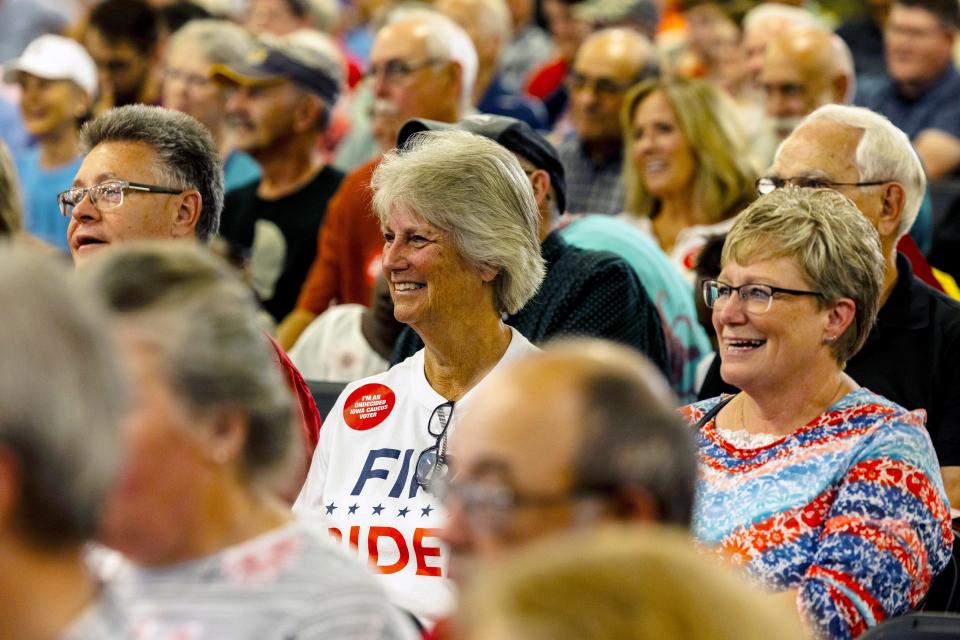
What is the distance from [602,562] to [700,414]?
6.61ft

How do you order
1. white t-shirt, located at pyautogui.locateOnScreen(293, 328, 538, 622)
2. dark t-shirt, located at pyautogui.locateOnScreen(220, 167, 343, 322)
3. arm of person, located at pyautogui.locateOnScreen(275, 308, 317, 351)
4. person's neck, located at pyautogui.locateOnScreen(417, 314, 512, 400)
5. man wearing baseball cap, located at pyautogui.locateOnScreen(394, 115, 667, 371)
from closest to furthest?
white t-shirt, located at pyautogui.locateOnScreen(293, 328, 538, 622) → person's neck, located at pyautogui.locateOnScreen(417, 314, 512, 400) → man wearing baseball cap, located at pyautogui.locateOnScreen(394, 115, 667, 371) → arm of person, located at pyautogui.locateOnScreen(275, 308, 317, 351) → dark t-shirt, located at pyautogui.locateOnScreen(220, 167, 343, 322)

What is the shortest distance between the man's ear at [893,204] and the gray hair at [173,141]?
1656mm

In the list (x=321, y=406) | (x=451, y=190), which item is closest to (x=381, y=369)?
(x=321, y=406)

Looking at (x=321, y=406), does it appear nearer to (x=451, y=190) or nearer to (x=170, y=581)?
(x=451, y=190)

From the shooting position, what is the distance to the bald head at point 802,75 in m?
6.06

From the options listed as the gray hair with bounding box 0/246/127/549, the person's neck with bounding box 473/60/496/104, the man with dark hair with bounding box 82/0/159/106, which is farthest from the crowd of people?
the man with dark hair with bounding box 82/0/159/106

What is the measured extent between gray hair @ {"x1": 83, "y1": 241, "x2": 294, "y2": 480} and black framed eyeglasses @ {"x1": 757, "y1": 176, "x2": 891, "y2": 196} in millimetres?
2249

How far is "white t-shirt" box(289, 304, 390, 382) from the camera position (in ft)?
14.8

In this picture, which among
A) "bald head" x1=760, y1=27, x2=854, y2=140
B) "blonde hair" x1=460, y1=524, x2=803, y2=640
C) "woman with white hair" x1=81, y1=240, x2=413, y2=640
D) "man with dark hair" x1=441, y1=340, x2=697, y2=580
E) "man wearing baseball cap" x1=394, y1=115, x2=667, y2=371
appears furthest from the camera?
"bald head" x1=760, y1=27, x2=854, y2=140

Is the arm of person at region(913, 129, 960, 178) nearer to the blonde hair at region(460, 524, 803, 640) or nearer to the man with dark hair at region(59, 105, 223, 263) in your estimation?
the man with dark hair at region(59, 105, 223, 263)

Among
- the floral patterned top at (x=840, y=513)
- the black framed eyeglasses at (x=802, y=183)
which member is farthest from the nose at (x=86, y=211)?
the black framed eyeglasses at (x=802, y=183)

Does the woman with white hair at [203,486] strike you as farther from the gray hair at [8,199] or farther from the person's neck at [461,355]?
the gray hair at [8,199]

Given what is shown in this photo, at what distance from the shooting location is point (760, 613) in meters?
1.28

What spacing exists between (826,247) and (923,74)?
410cm
